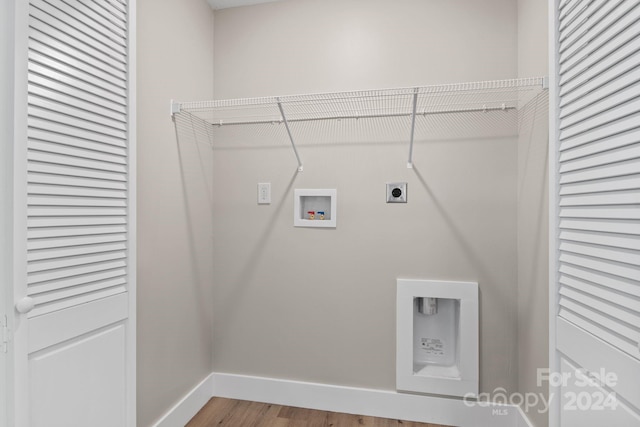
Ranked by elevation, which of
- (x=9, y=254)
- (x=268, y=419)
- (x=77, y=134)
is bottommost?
(x=268, y=419)

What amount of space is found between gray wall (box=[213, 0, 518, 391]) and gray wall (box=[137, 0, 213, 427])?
0.13m

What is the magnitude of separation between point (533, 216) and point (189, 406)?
2.05 meters

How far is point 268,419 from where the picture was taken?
203 centimetres

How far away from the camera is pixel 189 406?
201 centimetres

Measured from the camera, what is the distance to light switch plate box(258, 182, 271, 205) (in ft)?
7.23

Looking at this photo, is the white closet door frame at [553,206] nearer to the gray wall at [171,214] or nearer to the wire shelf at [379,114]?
the wire shelf at [379,114]

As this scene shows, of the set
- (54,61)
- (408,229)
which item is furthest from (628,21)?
(54,61)

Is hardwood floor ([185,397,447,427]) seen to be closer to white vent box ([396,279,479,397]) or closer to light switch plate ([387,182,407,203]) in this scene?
white vent box ([396,279,479,397])

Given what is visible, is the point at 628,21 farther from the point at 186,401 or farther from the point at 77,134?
the point at 186,401

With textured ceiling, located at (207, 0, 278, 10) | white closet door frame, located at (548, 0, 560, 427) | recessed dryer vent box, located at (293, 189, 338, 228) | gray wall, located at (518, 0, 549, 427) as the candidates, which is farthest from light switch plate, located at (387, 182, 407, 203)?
textured ceiling, located at (207, 0, 278, 10)

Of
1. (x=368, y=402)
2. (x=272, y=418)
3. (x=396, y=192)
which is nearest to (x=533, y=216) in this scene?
(x=396, y=192)

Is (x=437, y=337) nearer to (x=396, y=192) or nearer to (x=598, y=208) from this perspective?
(x=396, y=192)

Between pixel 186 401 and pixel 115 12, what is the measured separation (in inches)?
74.5

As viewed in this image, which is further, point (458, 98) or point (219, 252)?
point (219, 252)
